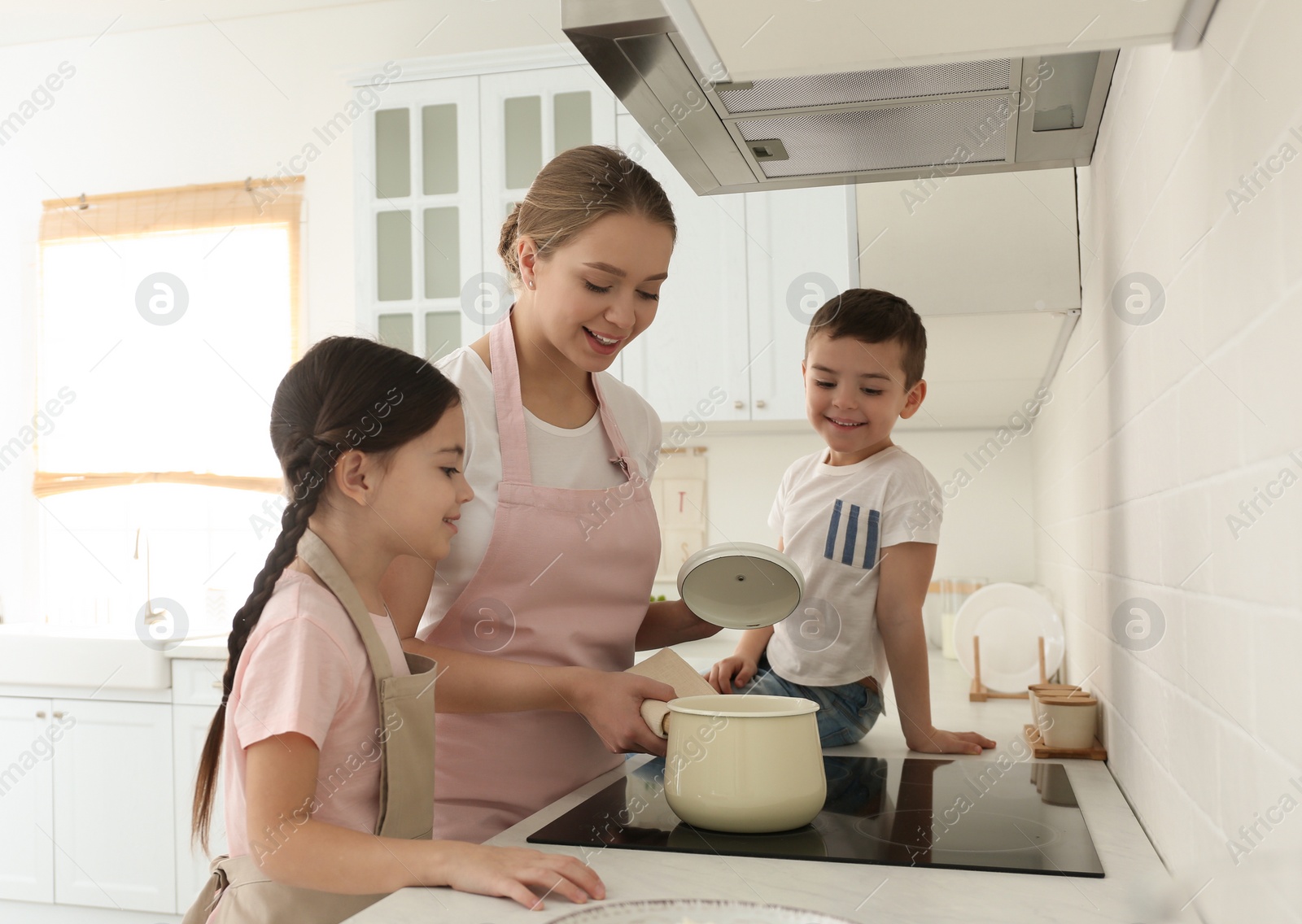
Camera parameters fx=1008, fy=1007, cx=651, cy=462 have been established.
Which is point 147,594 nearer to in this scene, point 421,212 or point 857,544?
point 421,212

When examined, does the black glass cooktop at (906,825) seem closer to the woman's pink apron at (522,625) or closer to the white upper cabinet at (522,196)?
the woman's pink apron at (522,625)

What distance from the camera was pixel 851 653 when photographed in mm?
1316

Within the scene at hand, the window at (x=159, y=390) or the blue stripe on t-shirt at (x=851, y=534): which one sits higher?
the window at (x=159, y=390)

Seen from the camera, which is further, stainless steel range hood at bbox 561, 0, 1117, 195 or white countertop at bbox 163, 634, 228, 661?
white countertop at bbox 163, 634, 228, 661

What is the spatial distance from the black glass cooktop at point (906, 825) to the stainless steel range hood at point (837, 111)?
589 millimetres

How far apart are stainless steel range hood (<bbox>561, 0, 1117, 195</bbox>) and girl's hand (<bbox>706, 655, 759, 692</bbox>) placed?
626mm

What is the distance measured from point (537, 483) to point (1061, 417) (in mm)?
1076

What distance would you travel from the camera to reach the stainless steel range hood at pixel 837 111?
816 mm

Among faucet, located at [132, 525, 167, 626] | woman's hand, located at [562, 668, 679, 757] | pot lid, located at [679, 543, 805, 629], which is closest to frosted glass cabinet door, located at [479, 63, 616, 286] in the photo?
faucet, located at [132, 525, 167, 626]

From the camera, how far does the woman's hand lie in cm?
90

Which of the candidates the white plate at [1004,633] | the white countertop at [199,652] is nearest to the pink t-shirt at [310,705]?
the white plate at [1004,633]

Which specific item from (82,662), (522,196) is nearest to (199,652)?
(82,662)

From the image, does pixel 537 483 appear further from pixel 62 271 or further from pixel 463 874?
pixel 62 271

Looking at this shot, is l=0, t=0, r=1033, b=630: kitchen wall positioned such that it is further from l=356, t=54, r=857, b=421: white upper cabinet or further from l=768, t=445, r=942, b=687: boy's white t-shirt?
l=768, t=445, r=942, b=687: boy's white t-shirt
